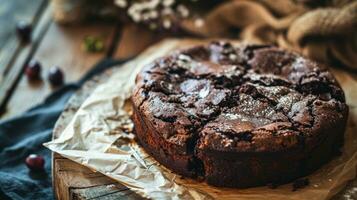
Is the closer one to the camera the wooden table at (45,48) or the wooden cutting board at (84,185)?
the wooden cutting board at (84,185)

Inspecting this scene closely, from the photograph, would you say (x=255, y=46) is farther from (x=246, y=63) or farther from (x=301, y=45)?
(x=301, y=45)

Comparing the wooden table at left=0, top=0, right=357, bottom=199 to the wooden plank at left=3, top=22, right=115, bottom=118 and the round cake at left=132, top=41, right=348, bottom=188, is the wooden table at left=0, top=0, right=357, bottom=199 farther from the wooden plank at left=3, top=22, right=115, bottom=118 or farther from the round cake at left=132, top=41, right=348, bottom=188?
the round cake at left=132, top=41, right=348, bottom=188

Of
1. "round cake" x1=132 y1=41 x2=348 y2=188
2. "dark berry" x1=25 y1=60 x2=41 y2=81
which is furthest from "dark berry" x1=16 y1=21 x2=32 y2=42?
"round cake" x1=132 y1=41 x2=348 y2=188

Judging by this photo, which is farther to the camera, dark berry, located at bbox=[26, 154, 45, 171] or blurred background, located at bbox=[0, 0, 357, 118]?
blurred background, located at bbox=[0, 0, 357, 118]

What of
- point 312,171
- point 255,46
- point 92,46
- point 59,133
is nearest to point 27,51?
point 92,46

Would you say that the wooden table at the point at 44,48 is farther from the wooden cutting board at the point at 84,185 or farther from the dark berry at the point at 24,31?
the wooden cutting board at the point at 84,185

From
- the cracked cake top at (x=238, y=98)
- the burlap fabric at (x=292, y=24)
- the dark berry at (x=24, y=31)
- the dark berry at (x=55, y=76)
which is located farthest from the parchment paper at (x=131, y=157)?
the dark berry at (x=24, y=31)
